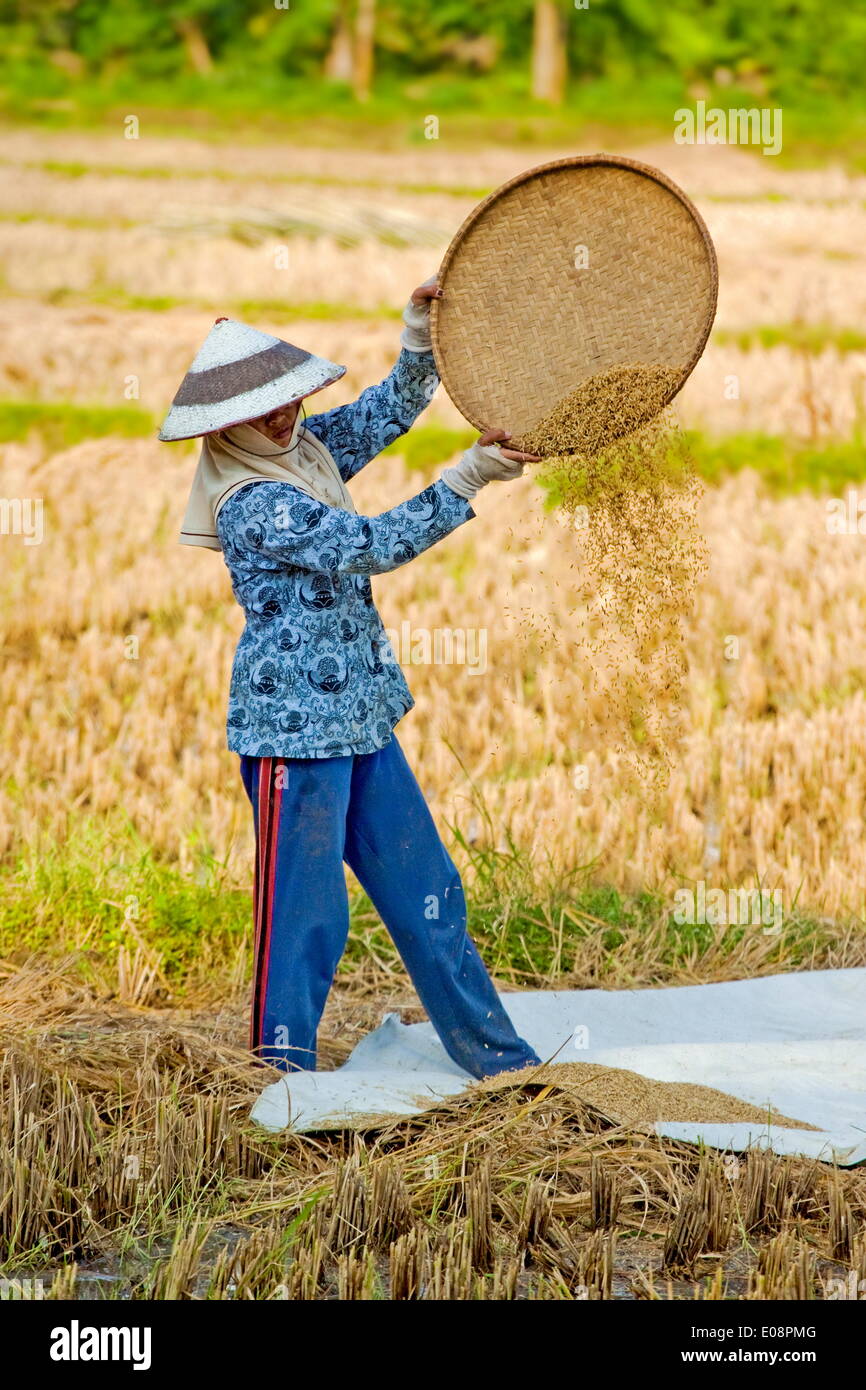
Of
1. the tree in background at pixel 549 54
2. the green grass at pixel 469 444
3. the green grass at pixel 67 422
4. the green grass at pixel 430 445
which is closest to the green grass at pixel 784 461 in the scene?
the green grass at pixel 469 444

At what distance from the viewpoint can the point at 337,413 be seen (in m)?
4.11

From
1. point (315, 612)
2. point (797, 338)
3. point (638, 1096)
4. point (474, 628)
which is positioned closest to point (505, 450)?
point (315, 612)

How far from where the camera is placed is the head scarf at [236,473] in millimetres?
3750

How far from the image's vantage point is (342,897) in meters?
3.92

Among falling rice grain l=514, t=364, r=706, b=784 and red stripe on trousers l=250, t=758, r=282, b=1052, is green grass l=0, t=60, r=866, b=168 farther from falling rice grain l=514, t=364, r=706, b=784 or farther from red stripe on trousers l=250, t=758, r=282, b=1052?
red stripe on trousers l=250, t=758, r=282, b=1052

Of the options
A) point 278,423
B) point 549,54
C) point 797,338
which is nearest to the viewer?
point 278,423

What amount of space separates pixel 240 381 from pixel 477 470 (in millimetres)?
572

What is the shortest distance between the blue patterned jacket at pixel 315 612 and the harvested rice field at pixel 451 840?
0.45 m

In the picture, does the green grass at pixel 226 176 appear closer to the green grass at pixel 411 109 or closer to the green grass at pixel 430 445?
the green grass at pixel 411 109

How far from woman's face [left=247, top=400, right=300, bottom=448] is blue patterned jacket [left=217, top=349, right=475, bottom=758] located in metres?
0.14

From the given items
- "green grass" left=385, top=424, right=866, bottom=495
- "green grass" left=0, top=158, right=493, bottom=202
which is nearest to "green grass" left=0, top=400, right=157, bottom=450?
"green grass" left=385, top=424, right=866, bottom=495

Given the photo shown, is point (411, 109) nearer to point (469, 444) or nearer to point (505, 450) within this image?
point (469, 444)

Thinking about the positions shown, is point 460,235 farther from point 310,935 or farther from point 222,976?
point 222,976
